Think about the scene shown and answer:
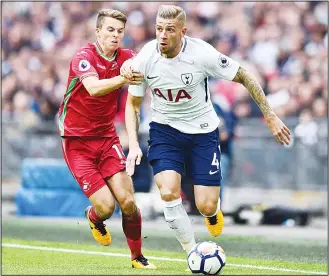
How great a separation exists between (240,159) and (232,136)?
2487 millimetres

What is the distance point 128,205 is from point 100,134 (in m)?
0.90

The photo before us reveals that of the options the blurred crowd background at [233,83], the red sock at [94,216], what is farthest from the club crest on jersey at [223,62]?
the blurred crowd background at [233,83]

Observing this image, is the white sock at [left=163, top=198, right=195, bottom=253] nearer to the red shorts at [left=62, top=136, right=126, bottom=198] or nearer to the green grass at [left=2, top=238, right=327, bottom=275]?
the green grass at [left=2, top=238, right=327, bottom=275]

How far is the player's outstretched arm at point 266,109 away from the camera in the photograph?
31.9 feet

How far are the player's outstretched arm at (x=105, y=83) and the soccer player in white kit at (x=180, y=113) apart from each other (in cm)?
8

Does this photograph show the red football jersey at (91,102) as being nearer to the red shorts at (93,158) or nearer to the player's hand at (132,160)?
the red shorts at (93,158)

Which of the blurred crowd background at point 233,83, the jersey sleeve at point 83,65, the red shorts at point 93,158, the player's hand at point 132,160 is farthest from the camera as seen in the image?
the blurred crowd background at point 233,83

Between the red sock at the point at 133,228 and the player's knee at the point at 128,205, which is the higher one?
the player's knee at the point at 128,205

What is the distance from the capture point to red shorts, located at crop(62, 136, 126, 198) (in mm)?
10570

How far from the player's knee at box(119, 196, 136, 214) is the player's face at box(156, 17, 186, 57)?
163 centimetres

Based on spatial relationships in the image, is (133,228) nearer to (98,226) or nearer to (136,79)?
(98,226)

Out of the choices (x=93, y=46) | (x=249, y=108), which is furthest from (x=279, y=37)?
(x=93, y=46)

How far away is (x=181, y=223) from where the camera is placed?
9.89 metres

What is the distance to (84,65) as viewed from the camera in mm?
10234
